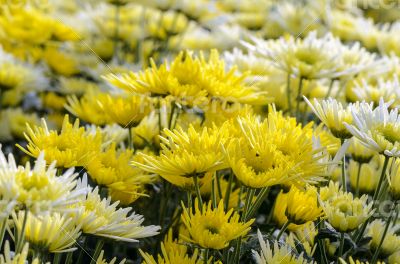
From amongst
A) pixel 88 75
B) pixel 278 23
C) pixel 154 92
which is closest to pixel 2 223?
pixel 154 92

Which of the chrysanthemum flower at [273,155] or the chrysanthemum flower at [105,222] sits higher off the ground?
the chrysanthemum flower at [273,155]

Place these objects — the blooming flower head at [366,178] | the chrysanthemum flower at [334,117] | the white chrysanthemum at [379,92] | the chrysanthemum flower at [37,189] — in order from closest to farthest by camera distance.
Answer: the chrysanthemum flower at [37,189]
the chrysanthemum flower at [334,117]
the blooming flower head at [366,178]
the white chrysanthemum at [379,92]

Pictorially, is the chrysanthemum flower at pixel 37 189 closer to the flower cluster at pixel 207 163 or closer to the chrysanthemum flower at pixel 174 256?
the flower cluster at pixel 207 163

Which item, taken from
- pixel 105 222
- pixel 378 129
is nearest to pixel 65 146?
pixel 105 222

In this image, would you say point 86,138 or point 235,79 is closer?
point 86,138

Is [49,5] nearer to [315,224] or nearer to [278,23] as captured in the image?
[278,23]

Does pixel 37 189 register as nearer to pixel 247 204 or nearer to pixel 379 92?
pixel 247 204

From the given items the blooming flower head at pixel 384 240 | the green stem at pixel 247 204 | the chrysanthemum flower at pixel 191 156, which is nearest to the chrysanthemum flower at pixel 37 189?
the chrysanthemum flower at pixel 191 156
